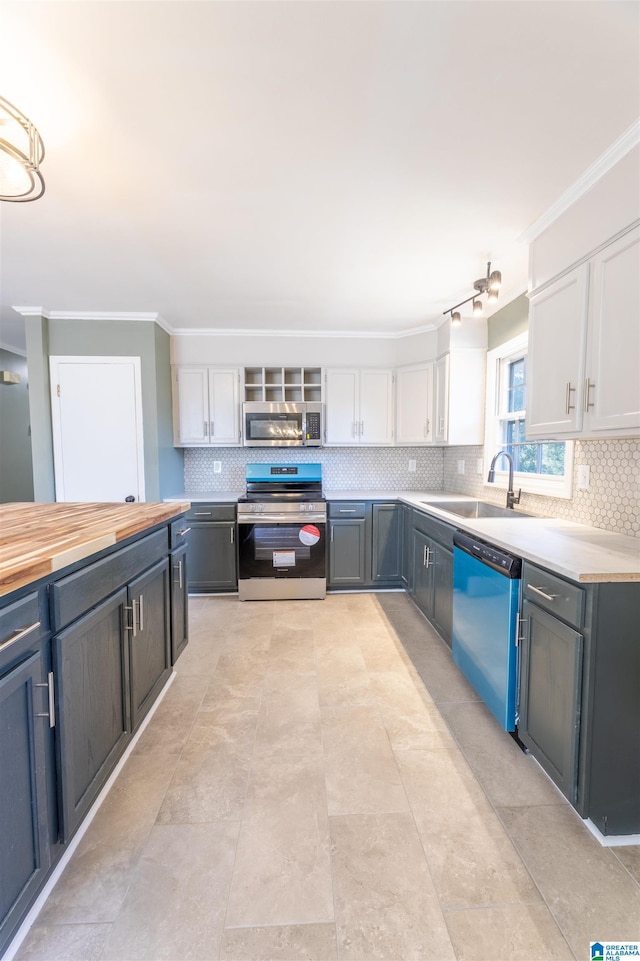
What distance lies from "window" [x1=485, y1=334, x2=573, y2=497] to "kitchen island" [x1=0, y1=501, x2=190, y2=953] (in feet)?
7.49

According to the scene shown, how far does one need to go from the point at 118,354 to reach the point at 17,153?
7.76 ft

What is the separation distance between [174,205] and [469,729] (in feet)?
9.44

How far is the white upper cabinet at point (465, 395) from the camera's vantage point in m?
3.41

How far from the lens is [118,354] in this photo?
3408mm

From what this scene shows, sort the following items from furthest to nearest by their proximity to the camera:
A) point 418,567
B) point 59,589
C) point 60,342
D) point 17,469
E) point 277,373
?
point 17,469, point 277,373, point 60,342, point 418,567, point 59,589

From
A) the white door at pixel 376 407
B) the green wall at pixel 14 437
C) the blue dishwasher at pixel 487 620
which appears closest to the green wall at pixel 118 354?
the green wall at pixel 14 437

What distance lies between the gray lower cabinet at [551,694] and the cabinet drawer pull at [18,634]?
5.32 ft

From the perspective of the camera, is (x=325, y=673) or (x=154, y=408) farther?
(x=154, y=408)

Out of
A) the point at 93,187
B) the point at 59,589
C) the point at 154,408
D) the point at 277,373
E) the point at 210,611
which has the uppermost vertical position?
the point at 93,187

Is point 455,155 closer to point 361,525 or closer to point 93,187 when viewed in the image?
point 93,187

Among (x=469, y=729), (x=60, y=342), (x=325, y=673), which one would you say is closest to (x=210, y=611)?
(x=325, y=673)

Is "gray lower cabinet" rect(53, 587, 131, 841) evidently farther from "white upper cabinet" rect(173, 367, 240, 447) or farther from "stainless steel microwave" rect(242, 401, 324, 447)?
"white upper cabinet" rect(173, 367, 240, 447)

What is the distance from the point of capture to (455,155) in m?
1.60

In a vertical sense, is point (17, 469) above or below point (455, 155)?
below
